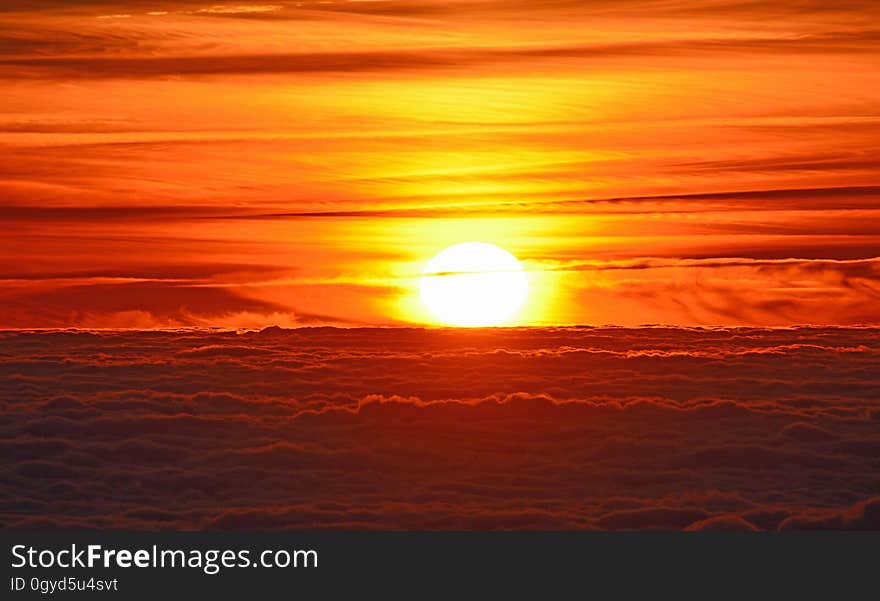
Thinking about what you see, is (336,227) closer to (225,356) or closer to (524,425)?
(225,356)

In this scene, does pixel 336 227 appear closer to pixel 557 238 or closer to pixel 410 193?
pixel 410 193

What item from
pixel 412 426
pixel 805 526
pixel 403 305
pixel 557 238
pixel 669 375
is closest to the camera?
pixel 805 526

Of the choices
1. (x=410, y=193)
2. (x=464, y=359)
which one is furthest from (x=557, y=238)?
(x=464, y=359)

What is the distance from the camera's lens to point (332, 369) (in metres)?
14.8

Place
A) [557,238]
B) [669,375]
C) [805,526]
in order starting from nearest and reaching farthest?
[805,526] < [669,375] < [557,238]

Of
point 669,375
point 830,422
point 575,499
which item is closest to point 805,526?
point 575,499

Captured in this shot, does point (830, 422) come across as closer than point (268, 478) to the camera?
No

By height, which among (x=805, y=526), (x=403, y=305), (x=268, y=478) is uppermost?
(x=403, y=305)

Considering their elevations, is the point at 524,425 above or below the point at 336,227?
below

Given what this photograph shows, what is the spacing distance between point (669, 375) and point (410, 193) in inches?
282

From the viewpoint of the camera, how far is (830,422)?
1260 centimetres

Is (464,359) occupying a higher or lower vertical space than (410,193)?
lower

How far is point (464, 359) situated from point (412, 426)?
2603mm

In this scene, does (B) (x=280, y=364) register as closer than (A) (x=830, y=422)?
No
